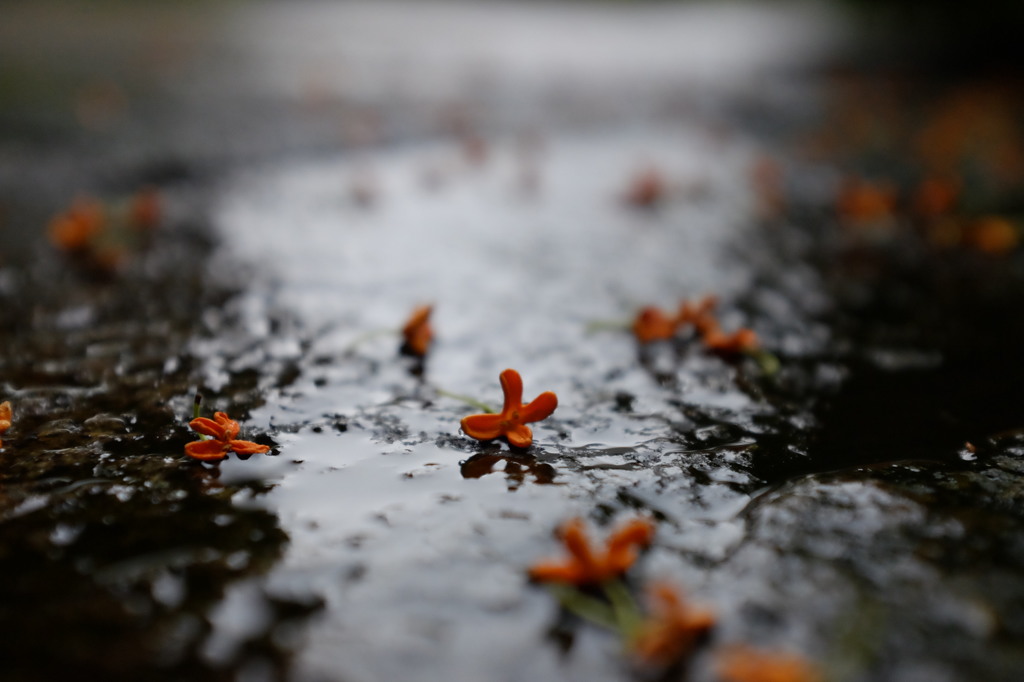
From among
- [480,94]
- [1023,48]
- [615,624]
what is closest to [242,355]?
[615,624]

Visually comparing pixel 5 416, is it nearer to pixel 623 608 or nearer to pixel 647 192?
pixel 623 608

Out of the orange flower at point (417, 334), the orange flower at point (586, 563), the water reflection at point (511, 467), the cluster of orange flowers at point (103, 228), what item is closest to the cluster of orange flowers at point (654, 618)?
the orange flower at point (586, 563)

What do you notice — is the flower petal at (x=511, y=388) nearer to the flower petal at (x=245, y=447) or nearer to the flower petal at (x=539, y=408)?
the flower petal at (x=539, y=408)

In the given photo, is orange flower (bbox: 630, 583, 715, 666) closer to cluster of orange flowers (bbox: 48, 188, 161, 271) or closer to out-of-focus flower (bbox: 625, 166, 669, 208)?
cluster of orange flowers (bbox: 48, 188, 161, 271)

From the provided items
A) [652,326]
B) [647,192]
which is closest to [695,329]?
[652,326]

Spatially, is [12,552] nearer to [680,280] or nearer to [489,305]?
[489,305]

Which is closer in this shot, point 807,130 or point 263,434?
point 263,434
